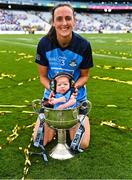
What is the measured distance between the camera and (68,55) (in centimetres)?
511

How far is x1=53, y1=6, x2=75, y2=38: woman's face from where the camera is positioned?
4.79 metres

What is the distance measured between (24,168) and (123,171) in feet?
3.37

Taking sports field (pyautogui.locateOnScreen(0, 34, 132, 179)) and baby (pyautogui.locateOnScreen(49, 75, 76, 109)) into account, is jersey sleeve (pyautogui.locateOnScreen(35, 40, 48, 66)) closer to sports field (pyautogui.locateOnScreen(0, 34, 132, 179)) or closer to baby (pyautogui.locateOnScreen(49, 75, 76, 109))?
baby (pyautogui.locateOnScreen(49, 75, 76, 109))

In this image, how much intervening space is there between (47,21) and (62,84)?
59.0 meters

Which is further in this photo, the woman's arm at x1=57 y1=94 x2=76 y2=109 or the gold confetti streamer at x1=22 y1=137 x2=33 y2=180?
the woman's arm at x1=57 y1=94 x2=76 y2=109

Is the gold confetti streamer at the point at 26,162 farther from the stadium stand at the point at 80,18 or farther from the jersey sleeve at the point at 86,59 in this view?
the stadium stand at the point at 80,18

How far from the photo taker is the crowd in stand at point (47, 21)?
57.4m

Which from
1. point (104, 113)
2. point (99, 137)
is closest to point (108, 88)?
point (104, 113)

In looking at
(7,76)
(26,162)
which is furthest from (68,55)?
(7,76)

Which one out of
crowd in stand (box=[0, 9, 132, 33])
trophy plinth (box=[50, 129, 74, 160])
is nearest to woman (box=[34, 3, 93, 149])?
trophy plinth (box=[50, 129, 74, 160])

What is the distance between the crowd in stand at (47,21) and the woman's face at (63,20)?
47479 mm

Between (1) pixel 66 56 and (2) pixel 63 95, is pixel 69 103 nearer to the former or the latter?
(2) pixel 63 95

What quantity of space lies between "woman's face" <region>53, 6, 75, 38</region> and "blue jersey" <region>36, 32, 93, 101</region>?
26 centimetres

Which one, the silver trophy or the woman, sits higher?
the woman
